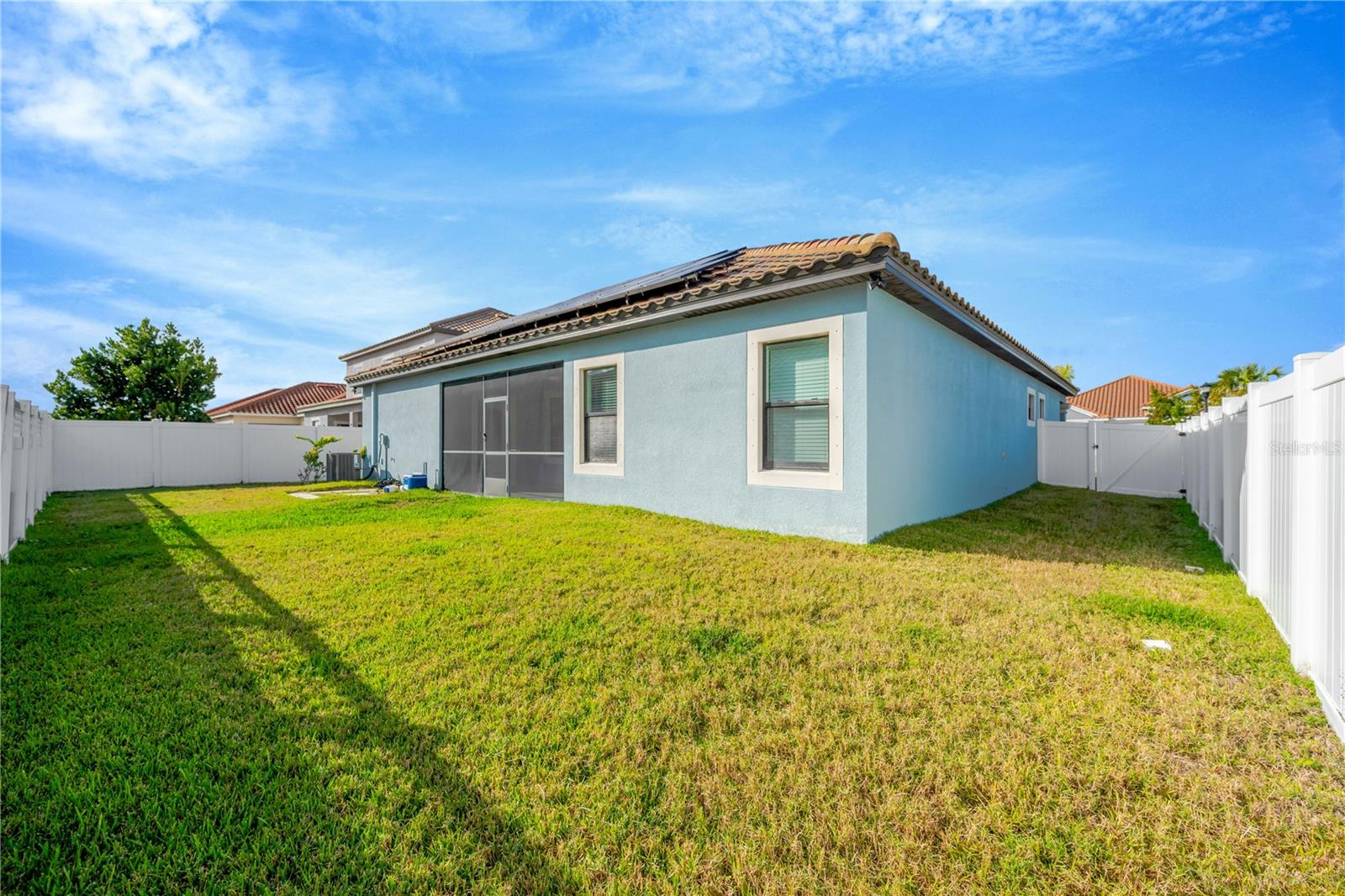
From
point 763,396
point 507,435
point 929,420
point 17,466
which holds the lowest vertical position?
point 17,466

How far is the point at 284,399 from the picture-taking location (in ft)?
106

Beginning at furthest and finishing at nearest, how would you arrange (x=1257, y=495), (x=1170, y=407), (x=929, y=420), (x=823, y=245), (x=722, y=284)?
(x=1170, y=407)
(x=823, y=245)
(x=929, y=420)
(x=722, y=284)
(x=1257, y=495)

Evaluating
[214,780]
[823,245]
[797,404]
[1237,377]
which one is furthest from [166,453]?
[1237,377]

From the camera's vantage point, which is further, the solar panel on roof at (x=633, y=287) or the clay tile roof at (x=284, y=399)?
the clay tile roof at (x=284, y=399)

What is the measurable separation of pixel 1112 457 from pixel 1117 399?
25337 mm

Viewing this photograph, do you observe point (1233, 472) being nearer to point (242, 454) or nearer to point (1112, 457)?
point (1112, 457)

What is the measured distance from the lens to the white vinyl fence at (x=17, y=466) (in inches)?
203

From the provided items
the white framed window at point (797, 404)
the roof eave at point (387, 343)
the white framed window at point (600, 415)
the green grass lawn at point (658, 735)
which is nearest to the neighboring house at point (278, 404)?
the roof eave at point (387, 343)

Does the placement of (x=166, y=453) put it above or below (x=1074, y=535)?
above

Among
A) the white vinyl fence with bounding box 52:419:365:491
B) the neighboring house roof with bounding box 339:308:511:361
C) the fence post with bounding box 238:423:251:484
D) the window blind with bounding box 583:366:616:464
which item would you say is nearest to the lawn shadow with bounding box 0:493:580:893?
the window blind with bounding box 583:366:616:464

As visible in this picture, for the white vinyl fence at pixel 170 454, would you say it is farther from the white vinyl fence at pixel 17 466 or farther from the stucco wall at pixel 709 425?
the stucco wall at pixel 709 425

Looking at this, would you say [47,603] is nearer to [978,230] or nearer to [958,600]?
[958,600]

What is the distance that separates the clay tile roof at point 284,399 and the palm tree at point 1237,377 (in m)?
36.3

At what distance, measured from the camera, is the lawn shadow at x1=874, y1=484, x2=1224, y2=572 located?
5707 mm
